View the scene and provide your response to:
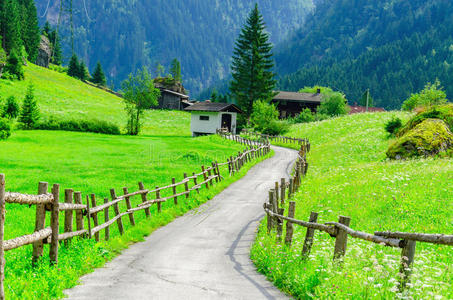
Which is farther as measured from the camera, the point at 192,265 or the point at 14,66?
the point at 14,66

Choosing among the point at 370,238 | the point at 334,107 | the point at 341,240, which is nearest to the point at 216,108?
the point at 334,107

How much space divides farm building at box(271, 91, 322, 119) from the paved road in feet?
307

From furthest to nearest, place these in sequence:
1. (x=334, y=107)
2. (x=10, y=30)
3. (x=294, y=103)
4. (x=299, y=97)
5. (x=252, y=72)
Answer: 1. (x=299, y=97)
2. (x=294, y=103)
3. (x=10, y=30)
4. (x=334, y=107)
5. (x=252, y=72)

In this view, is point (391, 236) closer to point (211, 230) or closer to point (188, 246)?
point (188, 246)

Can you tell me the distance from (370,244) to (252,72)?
74111 millimetres

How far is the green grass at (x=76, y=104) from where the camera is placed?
7869 centimetres

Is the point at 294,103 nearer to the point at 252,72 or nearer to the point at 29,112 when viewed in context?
the point at 252,72

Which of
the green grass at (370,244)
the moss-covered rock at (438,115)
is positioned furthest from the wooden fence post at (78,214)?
the moss-covered rock at (438,115)

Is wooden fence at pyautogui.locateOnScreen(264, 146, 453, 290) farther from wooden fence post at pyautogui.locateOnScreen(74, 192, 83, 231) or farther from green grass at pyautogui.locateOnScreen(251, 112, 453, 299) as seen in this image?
wooden fence post at pyautogui.locateOnScreen(74, 192, 83, 231)

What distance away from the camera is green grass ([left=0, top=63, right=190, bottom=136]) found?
78.7 meters

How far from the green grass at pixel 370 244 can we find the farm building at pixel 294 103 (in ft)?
275

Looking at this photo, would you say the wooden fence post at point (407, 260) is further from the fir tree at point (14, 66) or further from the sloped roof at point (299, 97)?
the sloped roof at point (299, 97)

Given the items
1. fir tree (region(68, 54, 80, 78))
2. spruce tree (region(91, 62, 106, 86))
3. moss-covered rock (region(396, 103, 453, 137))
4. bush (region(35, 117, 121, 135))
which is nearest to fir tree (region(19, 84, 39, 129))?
bush (region(35, 117, 121, 135))

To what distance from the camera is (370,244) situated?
32.2ft
